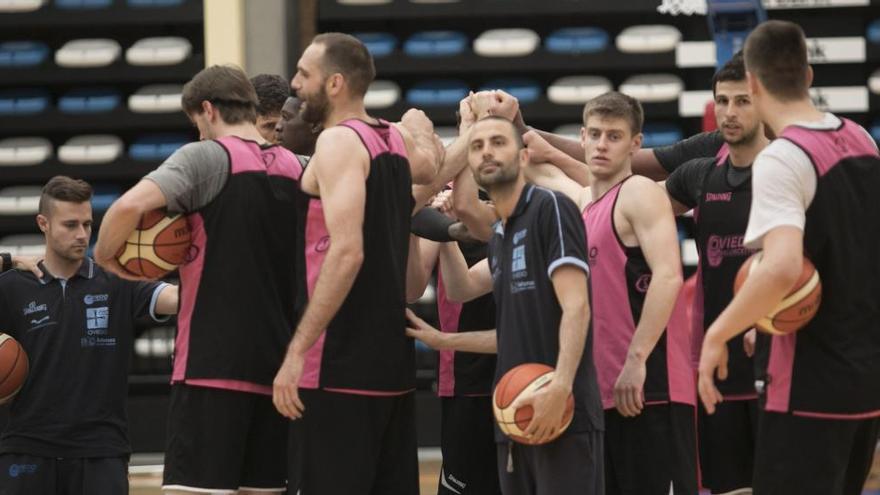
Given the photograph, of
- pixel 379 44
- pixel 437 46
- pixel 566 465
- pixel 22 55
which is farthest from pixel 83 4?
pixel 566 465

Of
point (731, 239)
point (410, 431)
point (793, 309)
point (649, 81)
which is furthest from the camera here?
point (649, 81)

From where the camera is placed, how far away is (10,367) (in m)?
5.50

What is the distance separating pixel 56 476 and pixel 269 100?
67.4 inches

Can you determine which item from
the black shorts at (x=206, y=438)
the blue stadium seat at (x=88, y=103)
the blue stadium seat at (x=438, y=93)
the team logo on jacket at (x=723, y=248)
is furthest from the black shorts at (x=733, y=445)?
the blue stadium seat at (x=88, y=103)

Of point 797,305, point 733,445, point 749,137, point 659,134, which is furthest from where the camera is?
point 659,134

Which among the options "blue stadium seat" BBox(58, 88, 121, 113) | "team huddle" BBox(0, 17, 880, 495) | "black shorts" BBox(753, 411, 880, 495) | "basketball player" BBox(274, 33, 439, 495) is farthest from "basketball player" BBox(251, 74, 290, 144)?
"blue stadium seat" BBox(58, 88, 121, 113)

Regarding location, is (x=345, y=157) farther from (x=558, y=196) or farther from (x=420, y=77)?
(x=420, y=77)

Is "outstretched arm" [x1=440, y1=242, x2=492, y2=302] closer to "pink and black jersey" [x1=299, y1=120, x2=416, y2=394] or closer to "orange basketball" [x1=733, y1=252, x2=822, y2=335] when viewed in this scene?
"pink and black jersey" [x1=299, y1=120, x2=416, y2=394]

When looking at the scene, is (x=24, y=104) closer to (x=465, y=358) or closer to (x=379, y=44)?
(x=379, y=44)

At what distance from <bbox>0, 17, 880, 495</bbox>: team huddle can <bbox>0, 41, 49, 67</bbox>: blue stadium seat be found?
5.01 metres

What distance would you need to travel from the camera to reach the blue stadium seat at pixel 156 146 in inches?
392

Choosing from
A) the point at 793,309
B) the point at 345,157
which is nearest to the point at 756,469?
the point at 793,309

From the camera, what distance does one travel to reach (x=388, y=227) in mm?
4512

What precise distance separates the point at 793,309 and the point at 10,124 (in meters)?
7.51
